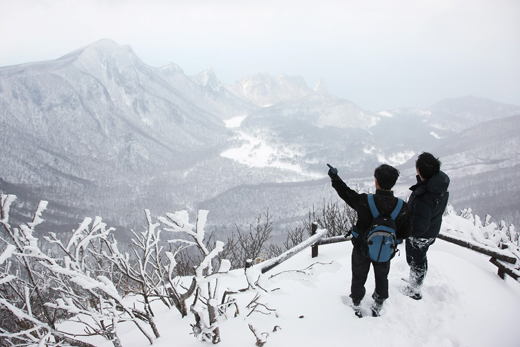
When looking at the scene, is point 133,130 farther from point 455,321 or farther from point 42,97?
point 455,321

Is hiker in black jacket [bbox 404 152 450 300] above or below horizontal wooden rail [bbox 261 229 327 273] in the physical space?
above

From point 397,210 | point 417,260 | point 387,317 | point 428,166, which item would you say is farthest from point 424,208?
point 387,317

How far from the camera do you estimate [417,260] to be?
359 centimetres

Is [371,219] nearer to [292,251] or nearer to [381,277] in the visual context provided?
[381,277]

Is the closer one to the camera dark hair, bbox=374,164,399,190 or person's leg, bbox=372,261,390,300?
dark hair, bbox=374,164,399,190

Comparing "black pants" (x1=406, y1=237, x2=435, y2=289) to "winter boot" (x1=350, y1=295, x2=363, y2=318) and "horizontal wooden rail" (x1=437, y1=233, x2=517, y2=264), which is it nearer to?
"winter boot" (x1=350, y1=295, x2=363, y2=318)

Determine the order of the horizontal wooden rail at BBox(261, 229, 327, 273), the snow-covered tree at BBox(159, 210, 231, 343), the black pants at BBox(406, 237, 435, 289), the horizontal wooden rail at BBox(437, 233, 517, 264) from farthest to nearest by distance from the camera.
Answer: the horizontal wooden rail at BBox(261, 229, 327, 273) < the horizontal wooden rail at BBox(437, 233, 517, 264) < the black pants at BBox(406, 237, 435, 289) < the snow-covered tree at BBox(159, 210, 231, 343)

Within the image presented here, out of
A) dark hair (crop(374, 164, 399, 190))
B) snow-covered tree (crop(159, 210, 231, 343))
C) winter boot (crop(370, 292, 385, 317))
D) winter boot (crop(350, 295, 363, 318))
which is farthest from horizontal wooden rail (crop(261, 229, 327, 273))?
dark hair (crop(374, 164, 399, 190))

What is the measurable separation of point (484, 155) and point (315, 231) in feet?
489

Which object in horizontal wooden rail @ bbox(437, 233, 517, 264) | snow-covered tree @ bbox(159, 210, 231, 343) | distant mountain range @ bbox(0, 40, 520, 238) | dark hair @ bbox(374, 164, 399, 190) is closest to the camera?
snow-covered tree @ bbox(159, 210, 231, 343)

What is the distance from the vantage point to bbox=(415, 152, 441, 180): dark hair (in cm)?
334

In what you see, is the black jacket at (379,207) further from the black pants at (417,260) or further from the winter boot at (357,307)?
the winter boot at (357,307)

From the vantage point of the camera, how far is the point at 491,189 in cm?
9531

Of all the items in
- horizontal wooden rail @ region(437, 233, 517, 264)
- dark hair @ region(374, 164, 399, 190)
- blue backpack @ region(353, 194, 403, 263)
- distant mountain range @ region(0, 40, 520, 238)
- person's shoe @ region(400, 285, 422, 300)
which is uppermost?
dark hair @ region(374, 164, 399, 190)
